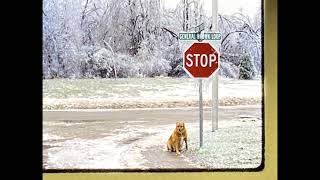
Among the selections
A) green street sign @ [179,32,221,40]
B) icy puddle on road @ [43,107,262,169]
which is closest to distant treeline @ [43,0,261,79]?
green street sign @ [179,32,221,40]

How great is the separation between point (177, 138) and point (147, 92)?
0.28 metres

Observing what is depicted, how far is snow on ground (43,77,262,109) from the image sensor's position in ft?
9.16

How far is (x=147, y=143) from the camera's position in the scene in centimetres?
281

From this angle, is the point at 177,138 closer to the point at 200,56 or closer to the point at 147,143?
the point at 147,143

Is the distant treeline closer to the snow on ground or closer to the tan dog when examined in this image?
the snow on ground

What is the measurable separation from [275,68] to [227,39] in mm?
282

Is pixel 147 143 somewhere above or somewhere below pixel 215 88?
below

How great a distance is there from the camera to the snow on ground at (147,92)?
2792 millimetres

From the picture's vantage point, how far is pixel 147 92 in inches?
110

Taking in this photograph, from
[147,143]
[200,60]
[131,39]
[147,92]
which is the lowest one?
[147,143]

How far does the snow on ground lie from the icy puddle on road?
0.06m

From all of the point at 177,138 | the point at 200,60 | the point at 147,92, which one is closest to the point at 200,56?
the point at 200,60

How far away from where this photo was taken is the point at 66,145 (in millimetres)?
2771
